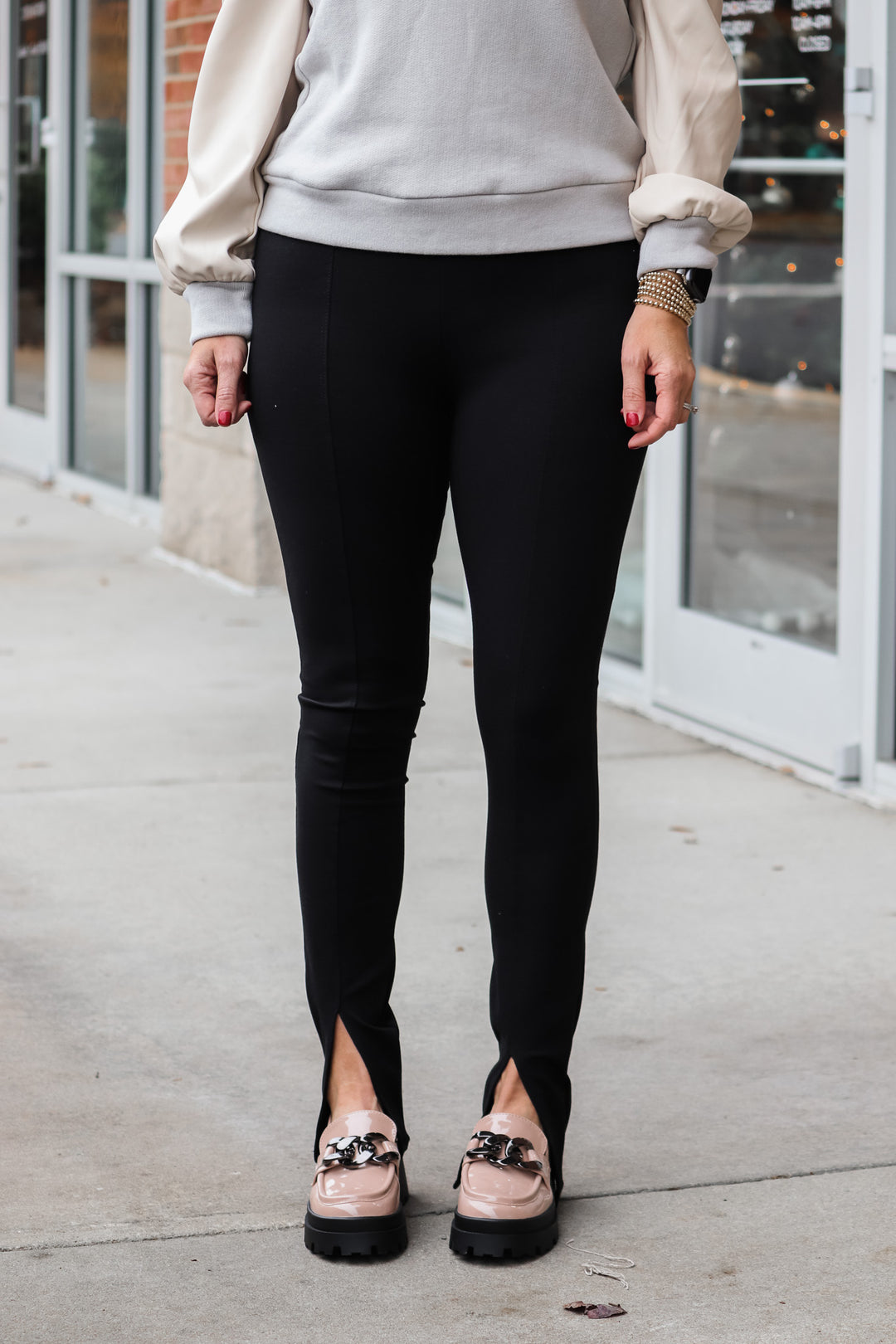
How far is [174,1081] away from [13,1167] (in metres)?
0.33

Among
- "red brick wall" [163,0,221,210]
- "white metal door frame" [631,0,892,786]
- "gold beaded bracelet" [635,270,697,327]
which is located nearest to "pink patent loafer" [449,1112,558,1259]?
"gold beaded bracelet" [635,270,697,327]

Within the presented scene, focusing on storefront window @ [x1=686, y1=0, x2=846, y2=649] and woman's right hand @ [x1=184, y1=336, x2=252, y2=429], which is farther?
storefront window @ [x1=686, y1=0, x2=846, y2=649]

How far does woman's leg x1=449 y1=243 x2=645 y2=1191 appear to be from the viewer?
79.9 inches

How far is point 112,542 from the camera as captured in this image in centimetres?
762

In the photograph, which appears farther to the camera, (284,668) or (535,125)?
(284,668)

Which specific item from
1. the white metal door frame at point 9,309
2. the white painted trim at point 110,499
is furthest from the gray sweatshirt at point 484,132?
the white metal door frame at point 9,309

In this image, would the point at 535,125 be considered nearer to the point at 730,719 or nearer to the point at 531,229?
the point at 531,229

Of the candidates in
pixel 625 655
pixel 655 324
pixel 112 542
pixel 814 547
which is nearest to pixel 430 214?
pixel 655 324

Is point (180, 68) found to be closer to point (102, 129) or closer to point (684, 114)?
point (102, 129)

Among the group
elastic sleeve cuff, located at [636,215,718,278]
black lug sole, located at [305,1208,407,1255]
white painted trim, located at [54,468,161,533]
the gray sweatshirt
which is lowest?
black lug sole, located at [305,1208,407,1255]

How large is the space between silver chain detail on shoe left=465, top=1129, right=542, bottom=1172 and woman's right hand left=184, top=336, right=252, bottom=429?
830 mm

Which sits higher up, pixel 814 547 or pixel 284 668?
pixel 814 547

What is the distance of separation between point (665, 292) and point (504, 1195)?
97 cm

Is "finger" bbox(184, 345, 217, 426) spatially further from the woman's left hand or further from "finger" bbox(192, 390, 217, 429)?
the woman's left hand
